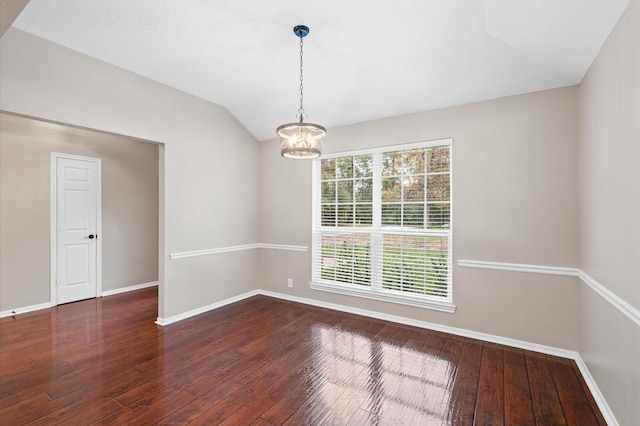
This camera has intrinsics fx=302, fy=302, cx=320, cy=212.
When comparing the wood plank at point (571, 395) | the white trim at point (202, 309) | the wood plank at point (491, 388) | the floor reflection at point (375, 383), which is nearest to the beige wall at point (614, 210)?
the wood plank at point (571, 395)

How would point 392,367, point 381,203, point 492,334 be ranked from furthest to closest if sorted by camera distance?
point 381,203 → point 492,334 → point 392,367

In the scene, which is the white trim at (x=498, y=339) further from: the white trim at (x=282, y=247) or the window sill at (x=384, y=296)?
the white trim at (x=282, y=247)

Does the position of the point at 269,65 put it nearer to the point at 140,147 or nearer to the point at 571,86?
the point at 571,86

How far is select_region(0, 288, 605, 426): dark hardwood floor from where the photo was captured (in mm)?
2074

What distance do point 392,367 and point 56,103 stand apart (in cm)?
392

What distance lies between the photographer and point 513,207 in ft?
10.2

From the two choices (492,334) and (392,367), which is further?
(492,334)

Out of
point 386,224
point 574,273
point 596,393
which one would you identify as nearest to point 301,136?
point 386,224

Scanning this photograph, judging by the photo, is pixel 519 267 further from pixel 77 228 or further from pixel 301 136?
pixel 77 228

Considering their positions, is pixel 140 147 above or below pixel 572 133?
above

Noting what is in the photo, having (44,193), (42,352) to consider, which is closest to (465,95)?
(42,352)

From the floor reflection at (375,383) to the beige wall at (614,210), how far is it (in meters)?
1.07

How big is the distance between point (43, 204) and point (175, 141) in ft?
7.54

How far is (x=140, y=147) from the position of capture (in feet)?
17.9
